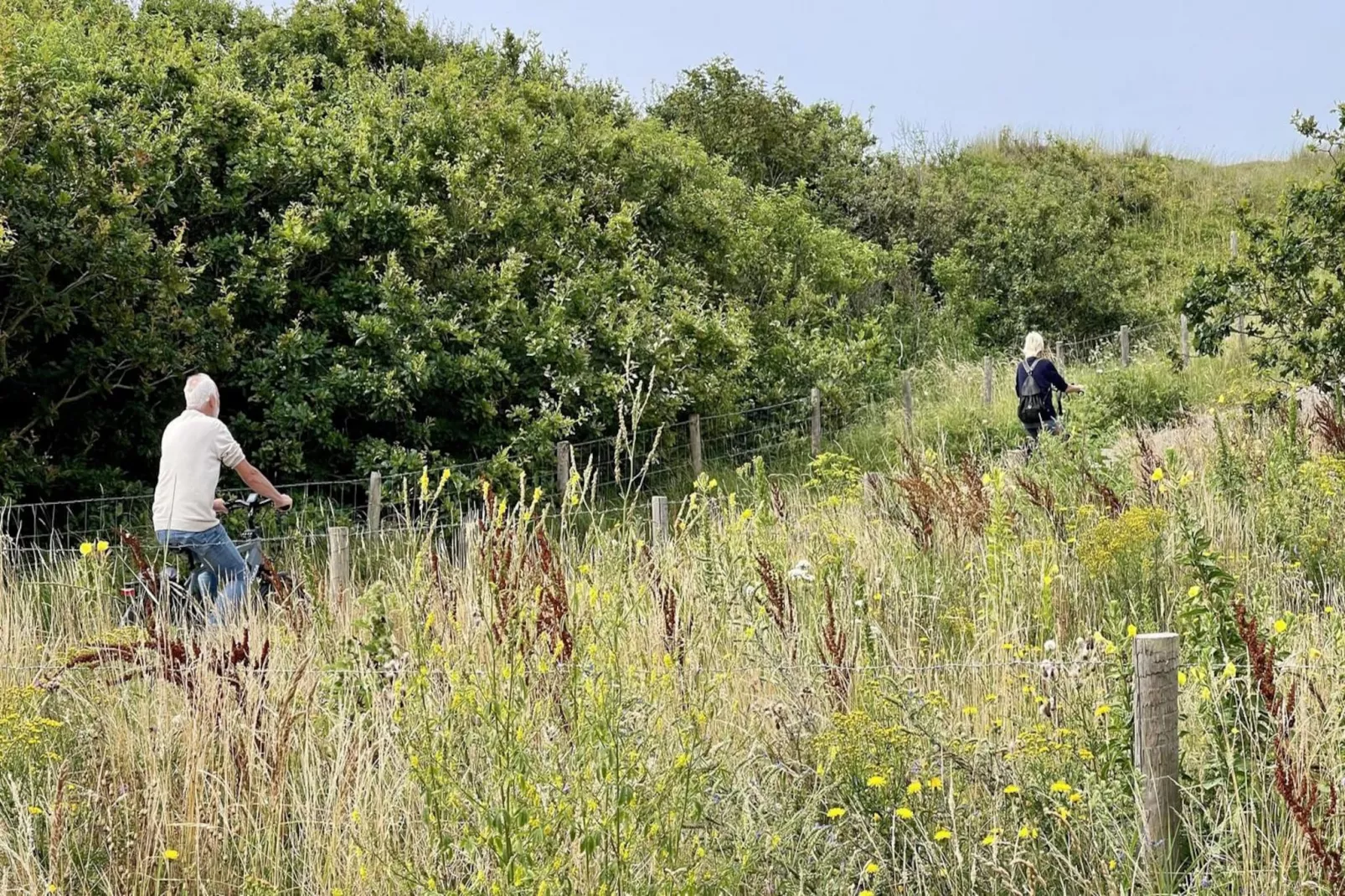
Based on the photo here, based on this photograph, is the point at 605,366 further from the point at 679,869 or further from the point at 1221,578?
the point at 679,869

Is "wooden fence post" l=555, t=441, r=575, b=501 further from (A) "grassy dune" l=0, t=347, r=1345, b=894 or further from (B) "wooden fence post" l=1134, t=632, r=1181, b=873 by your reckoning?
(B) "wooden fence post" l=1134, t=632, r=1181, b=873

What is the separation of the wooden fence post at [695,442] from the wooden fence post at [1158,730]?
10784mm

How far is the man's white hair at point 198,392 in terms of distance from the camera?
7.17 metres

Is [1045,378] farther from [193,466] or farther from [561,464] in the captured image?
[193,466]

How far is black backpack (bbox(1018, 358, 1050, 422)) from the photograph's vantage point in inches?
475

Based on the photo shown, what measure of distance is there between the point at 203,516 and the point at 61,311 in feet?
10.3

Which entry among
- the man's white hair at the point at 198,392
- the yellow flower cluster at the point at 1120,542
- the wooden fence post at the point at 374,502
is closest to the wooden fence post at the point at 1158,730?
the yellow flower cluster at the point at 1120,542

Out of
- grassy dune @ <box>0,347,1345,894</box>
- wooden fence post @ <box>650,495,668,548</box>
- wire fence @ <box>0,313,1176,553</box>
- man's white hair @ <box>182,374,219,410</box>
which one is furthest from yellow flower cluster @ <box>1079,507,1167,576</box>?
man's white hair @ <box>182,374,219,410</box>

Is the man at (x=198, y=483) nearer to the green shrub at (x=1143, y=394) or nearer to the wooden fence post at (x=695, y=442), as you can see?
the wooden fence post at (x=695, y=442)

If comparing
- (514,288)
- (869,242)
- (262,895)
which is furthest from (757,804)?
(869,242)

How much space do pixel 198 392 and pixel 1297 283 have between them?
27.7ft

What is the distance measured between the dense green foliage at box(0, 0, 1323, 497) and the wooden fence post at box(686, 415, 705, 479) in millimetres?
292

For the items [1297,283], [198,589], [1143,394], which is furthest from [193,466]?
[1143,394]

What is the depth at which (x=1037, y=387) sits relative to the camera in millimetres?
12047
